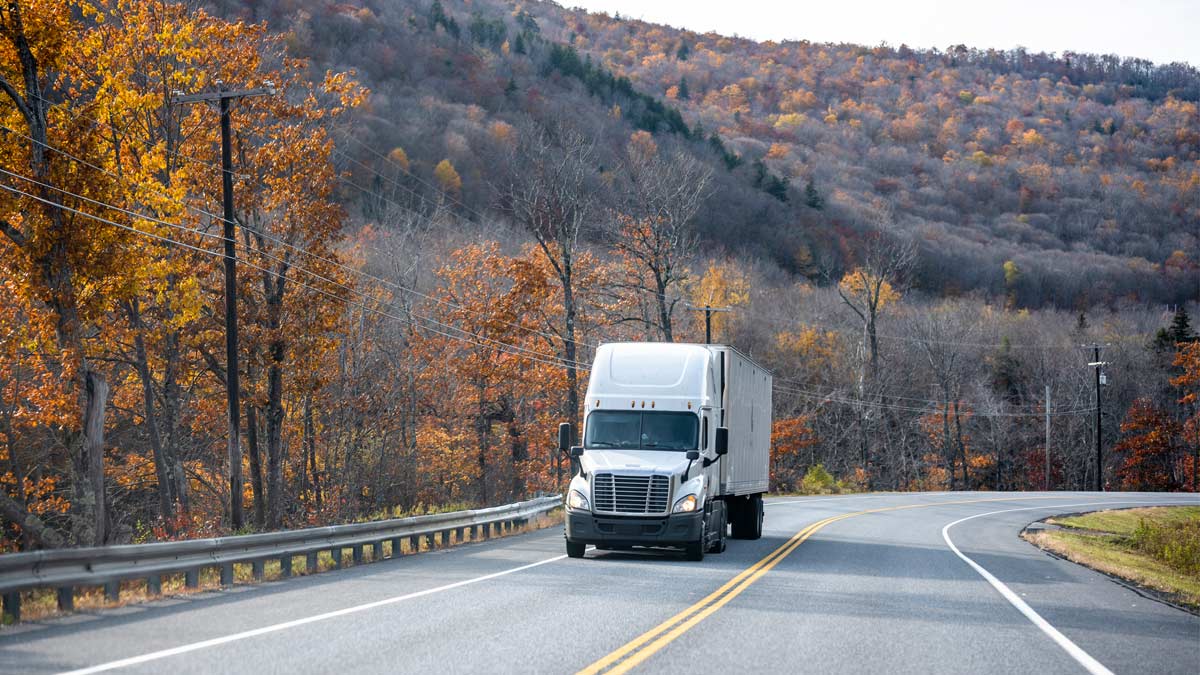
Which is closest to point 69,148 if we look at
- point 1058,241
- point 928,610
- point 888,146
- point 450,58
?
point 928,610

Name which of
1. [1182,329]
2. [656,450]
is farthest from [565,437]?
[1182,329]

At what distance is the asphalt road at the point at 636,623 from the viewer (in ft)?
31.2

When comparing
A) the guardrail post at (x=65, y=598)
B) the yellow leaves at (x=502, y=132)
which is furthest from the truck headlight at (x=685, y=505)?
the yellow leaves at (x=502, y=132)

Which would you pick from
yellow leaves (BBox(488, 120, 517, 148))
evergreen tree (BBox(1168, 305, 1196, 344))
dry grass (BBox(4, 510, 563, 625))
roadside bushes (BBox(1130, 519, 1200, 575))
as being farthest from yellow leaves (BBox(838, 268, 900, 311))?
dry grass (BBox(4, 510, 563, 625))

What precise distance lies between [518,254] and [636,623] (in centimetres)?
6404

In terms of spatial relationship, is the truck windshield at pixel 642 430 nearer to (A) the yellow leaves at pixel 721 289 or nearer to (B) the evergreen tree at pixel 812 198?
(A) the yellow leaves at pixel 721 289

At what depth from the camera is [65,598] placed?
40.1 ft

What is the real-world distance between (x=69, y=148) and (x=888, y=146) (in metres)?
129

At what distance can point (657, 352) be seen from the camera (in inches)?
862

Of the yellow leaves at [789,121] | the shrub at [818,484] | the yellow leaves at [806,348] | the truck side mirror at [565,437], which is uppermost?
the yellow leaves at [789,121]

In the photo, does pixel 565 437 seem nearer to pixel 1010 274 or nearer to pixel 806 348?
pixel 806 348

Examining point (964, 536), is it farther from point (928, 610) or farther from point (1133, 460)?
point (1133, 460)

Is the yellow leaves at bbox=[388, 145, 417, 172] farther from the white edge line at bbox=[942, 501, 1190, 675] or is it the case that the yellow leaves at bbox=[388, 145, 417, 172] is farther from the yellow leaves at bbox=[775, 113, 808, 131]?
the yellow leaves at bbox=[775, 113, 808, 131]

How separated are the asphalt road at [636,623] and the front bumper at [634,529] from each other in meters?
0.42
